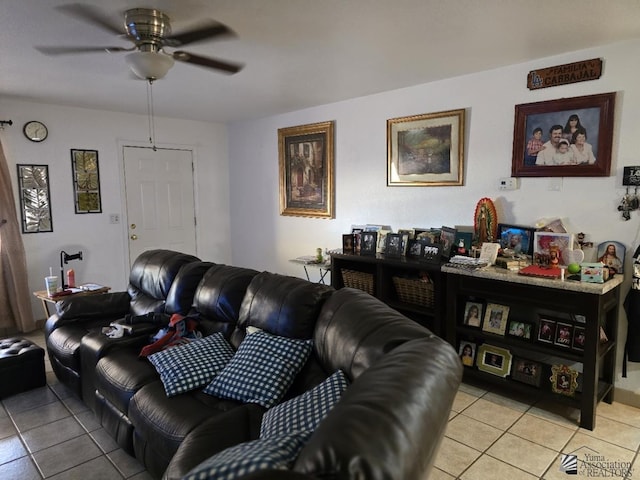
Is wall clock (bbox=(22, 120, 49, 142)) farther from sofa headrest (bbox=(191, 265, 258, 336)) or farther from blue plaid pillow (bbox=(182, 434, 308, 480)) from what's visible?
blue plaid pillow (bbox=(182, 434, 308, 480))

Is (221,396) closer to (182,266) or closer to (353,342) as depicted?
(353,342)

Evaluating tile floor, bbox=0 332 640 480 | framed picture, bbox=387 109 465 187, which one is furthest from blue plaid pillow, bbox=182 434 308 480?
framed picture, bbox=387 109 465 187

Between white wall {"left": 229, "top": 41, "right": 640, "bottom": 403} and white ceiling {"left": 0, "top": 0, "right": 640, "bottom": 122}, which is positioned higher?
white ceiling {"left": 0, "top": 0, "right": 640, "bottom": 122}

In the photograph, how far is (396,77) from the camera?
11.1ft

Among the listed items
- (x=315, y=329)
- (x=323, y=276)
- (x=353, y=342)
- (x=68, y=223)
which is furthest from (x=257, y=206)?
(x=353, y=342)

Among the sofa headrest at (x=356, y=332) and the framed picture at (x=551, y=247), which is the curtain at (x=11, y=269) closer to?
the sofa headrest at (x=356, y=332)

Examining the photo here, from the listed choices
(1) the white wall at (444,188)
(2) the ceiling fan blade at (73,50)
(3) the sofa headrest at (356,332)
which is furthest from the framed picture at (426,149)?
(2) the ceiling fan blade at (73,50)

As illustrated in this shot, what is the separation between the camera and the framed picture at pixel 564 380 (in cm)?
265

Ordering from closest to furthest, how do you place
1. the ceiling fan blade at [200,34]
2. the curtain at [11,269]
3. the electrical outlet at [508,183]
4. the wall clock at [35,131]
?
the ceiling fan blade at [200,34] → the electrical outlet at [508,183] → the curtain at [11,269] → the wall clock at [35,131]

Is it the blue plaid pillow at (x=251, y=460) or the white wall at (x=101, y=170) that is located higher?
the white wall at (x=101, y=170)

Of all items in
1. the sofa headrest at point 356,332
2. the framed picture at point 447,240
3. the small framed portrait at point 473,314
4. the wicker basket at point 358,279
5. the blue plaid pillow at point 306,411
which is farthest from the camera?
the wicker basket at point 358,279

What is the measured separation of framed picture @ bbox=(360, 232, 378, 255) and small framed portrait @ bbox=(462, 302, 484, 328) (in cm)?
90

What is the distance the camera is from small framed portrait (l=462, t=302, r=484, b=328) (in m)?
3.02

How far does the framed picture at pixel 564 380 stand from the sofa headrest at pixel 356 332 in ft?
5.25
